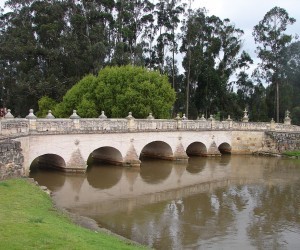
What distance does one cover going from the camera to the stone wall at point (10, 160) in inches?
683

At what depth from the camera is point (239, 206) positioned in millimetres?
18984

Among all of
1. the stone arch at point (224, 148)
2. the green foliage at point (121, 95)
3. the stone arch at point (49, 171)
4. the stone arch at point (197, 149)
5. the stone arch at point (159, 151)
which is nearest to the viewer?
the stone arch at point (49, 171)

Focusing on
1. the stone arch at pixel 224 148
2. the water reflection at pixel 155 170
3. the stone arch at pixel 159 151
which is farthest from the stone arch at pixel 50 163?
the stone arch at pixel 224 148

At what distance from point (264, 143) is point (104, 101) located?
15.4m

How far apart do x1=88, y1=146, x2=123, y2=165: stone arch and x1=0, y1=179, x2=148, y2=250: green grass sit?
12.1 meters

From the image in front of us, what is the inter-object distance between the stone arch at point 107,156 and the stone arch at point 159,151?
187 inches

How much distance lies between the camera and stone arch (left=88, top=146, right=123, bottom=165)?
2799cm

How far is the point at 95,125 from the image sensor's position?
83.7 feet

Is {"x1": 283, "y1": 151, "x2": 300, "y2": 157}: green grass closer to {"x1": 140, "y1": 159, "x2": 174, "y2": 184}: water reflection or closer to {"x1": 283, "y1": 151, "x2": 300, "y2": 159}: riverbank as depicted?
{"x1": 283, "y1": 151, "x2": 300, "y2": 159}: riverbank

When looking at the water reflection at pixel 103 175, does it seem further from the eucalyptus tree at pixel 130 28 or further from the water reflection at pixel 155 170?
the eucalyptus tree at pixel 130 28

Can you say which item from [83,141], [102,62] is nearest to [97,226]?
[83,141]

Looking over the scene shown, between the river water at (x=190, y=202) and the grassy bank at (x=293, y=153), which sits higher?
the grassy bank at (x=293, y=153)

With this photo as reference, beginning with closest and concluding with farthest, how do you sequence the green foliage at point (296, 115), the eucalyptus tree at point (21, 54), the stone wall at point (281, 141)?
the stone wall at point (281, 141) → the eucalyptus tree at point (21, 54) → the green foliage at point (296, 115)

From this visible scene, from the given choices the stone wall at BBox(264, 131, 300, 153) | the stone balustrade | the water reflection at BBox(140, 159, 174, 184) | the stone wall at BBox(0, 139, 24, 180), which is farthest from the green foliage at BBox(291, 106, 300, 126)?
the stone wall at BBox(0, 139, 24, 180)
